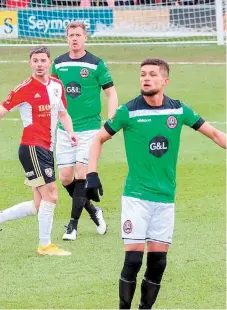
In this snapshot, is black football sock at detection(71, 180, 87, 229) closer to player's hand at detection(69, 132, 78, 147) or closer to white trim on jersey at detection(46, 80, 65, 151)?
player's hand at detection(69, 132, 78, 147)

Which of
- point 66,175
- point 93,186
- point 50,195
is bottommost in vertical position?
point 66,175

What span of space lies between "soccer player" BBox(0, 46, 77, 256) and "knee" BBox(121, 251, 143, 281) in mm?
2464

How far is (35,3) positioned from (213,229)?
17111mm

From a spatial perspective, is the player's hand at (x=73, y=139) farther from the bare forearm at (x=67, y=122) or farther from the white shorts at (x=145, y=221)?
the white shorts at (x=145, y=221)

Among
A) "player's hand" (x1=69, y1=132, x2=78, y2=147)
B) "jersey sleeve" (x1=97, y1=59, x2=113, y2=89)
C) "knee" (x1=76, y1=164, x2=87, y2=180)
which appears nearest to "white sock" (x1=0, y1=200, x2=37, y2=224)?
"player's hand" (x1=69, y1=132, x2=78, y2=147)

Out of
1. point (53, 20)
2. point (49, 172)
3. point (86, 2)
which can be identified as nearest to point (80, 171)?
point (49, 172)

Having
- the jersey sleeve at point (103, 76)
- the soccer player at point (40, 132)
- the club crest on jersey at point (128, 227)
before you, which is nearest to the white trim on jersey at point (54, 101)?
the soccer player at point (40, 132)

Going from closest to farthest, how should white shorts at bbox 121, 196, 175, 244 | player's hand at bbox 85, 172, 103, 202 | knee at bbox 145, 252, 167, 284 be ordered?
1. player's hand at bbox 85, 172, 103, 202
2. white shorts at bbox 121, 196, 175, 244
3. knee at bbox 145, 252, 167, 284

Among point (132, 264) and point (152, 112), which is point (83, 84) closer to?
point (152, 112)

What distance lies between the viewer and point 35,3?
28.0 metres

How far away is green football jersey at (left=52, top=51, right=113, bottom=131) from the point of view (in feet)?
40.1

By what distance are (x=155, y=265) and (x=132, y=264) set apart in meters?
0.26

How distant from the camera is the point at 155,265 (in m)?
8.79

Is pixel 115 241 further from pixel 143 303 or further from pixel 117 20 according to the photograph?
pixel 117 20
